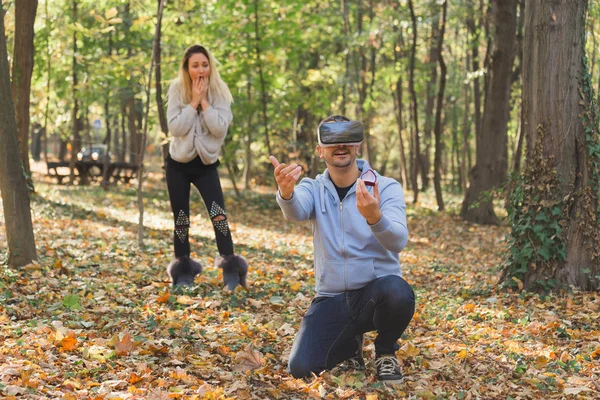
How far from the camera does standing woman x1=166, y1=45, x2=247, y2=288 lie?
6.54 metres

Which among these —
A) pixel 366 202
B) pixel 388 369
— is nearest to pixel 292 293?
pixel 388 369

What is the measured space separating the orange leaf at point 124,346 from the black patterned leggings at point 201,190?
2.22 metres

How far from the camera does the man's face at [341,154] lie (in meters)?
4.39

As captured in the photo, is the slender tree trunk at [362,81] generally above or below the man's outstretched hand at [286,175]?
Result: above

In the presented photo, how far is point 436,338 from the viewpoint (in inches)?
218

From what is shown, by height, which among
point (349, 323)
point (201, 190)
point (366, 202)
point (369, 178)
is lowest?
point (349, 323)

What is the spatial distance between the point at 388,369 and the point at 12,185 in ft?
13.3

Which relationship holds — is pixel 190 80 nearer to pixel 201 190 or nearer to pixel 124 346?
pixel 201 190

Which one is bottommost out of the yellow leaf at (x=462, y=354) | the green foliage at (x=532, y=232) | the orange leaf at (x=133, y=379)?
the yellow leaf at (x=462, y=354)

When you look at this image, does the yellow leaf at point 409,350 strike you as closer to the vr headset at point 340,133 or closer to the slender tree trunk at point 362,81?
the vr headset at point 340,133

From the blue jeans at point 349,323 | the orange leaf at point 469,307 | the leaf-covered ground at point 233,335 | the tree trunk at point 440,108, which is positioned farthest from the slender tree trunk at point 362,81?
the blue jeans at point 349,323

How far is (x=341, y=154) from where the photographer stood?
174 inches

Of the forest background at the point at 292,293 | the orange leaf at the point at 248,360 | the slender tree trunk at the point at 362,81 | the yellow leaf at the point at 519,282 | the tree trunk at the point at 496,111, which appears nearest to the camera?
the forest background at the point at 292,293

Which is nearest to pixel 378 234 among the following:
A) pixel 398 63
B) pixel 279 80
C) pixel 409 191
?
pixel 279 80
